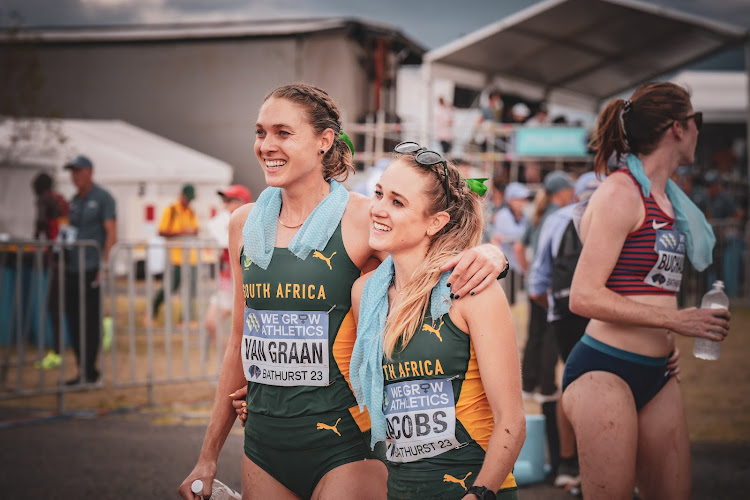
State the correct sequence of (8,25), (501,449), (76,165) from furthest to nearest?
1. (8,25)
2. (76,165)
3. (501,449)

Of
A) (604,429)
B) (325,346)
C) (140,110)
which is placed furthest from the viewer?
(140,110)

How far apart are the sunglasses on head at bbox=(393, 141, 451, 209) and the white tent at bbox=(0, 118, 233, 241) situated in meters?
14.0

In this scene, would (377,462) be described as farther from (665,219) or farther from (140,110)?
(140,110)

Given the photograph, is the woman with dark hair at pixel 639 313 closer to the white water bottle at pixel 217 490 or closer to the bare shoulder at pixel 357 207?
the bare shoulder at pixel 357 207

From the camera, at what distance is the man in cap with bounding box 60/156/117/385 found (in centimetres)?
766

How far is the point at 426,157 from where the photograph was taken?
2.43 m

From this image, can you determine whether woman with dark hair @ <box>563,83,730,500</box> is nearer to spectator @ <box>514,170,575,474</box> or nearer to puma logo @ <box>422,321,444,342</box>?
puma logo @ <box>422,321,444,342</box>

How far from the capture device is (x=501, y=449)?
217 cm

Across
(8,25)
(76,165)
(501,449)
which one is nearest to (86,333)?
(76,165)

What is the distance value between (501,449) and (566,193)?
17.0ft

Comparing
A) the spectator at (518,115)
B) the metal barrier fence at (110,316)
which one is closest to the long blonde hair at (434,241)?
the metal barrier fence at (110,316)

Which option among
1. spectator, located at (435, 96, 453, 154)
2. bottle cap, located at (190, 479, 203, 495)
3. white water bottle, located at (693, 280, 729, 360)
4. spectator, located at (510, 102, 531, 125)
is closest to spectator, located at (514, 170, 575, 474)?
white water bottle, located at (693, 280, 729, 360)

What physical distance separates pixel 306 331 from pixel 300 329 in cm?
2

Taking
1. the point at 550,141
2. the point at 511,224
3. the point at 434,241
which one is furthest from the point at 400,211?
the point at 550,141
